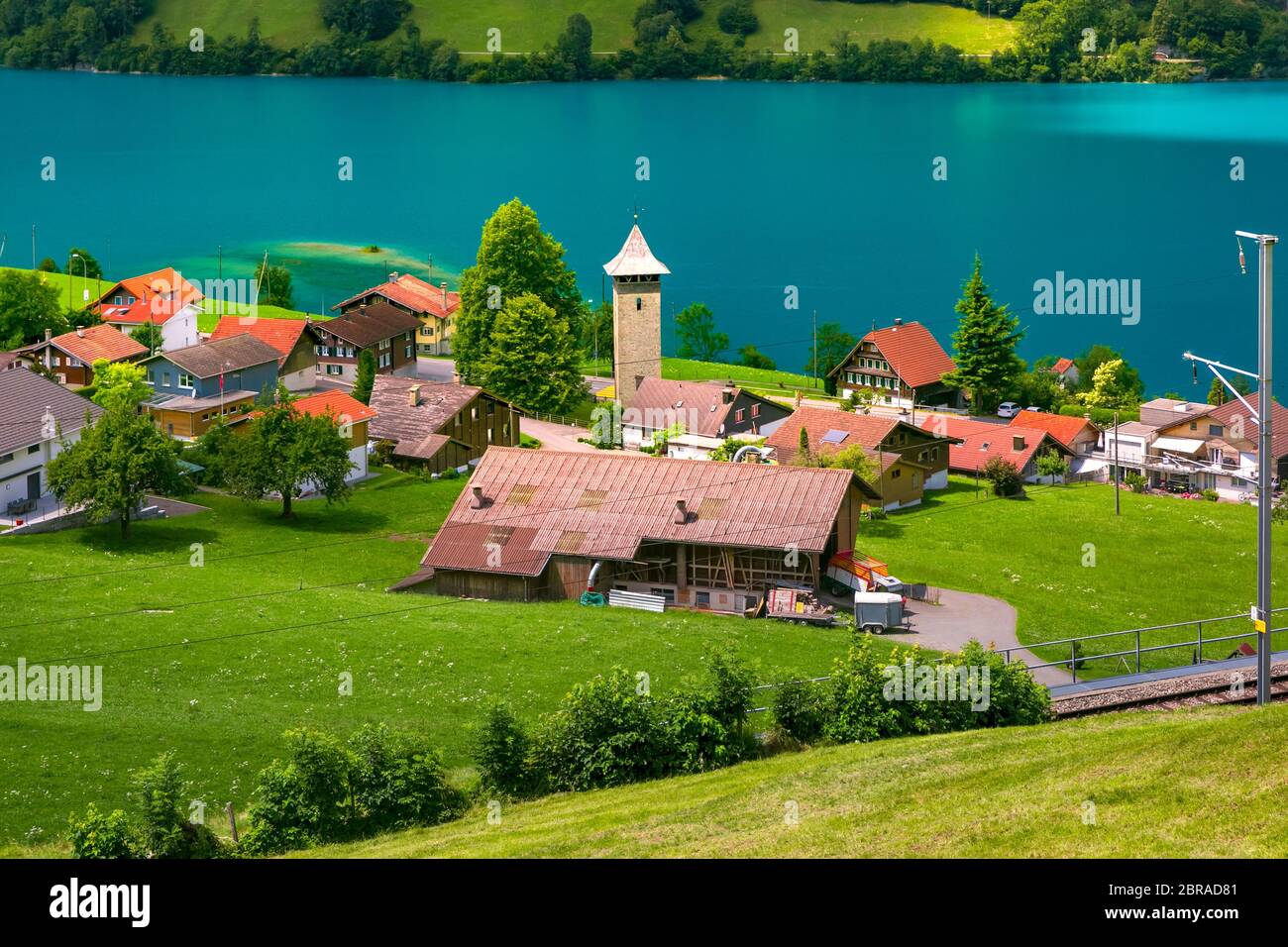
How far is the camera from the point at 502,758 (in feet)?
90.5

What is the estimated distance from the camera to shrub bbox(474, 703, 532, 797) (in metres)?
27.5

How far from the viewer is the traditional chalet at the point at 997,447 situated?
231 ft

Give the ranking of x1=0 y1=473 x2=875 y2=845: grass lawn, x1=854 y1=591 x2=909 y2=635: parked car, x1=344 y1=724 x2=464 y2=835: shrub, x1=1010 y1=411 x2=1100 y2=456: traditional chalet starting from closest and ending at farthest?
x1=344 y1=724 x2=464 y2=835: shrub, x1=0 y1=473 x2=875 y2=845: grass lawn, x1=854 y1=591 x2=909 y2=635: parked car, x1=1010 y1=411 x2=1100 y2=456: traditional chalet

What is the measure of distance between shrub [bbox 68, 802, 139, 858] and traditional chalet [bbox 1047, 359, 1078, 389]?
8037 centimetres

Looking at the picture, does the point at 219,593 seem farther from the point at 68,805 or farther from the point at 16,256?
the point at 16,256

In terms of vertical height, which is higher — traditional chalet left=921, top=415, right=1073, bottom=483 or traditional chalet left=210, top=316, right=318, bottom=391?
traditional chalet left=210, top=316, right=318, bottom=391

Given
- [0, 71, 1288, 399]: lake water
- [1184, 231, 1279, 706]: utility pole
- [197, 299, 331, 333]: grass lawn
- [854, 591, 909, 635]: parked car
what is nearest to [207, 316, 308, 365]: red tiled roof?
[197, 299, 331, 333]: grass lawn

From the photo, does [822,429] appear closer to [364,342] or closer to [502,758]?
[364,342]

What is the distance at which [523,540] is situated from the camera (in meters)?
47.9

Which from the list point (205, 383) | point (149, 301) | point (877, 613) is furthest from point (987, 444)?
point (149, 301)

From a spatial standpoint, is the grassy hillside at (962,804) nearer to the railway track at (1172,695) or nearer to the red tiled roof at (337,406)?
the railway track at (1172,695)

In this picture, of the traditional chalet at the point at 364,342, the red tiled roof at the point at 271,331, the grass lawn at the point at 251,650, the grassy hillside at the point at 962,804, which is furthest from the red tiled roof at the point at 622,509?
the traditional chalet at the point at 364,342

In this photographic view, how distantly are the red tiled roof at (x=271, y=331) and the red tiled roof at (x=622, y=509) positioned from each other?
3012cm

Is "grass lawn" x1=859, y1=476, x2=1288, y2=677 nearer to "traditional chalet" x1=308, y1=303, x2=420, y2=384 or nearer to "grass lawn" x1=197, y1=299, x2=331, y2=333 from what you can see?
"traditional chalet" x1=308, y1=303, x2=420, y2=384
